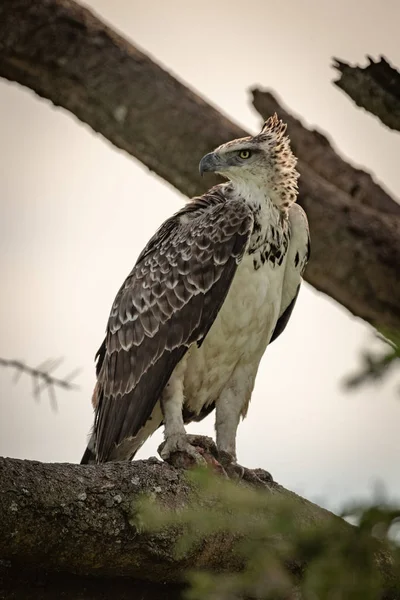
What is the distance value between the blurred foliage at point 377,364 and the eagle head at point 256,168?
5.46 m

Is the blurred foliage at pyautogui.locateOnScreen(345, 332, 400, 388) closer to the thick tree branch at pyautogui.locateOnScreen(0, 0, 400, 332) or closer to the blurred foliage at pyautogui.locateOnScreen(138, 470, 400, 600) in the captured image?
the blurred foliage at pyautogui.locateOnScreen(138, 470, 400, 600)

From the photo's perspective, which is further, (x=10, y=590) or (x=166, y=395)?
(x=166, y=395)

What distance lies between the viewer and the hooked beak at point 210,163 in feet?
27.1

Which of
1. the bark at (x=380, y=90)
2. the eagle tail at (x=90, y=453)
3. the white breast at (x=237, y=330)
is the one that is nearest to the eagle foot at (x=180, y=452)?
the white breast at (x=237, y=330)

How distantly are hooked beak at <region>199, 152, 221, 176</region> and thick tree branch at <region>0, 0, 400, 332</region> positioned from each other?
78 centimetres

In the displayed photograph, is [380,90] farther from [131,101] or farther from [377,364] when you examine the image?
[377,364]

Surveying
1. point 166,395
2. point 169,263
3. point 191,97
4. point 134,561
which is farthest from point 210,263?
point 134,561

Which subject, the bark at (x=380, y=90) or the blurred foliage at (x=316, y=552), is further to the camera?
the bark at (x=380, y=90)

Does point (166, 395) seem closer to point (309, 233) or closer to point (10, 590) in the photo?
point (309, 233)

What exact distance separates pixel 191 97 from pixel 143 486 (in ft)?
14.8

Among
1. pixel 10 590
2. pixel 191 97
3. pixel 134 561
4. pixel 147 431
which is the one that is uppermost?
pixel 191 97

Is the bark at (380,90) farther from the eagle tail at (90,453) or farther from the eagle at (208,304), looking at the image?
the eagle tail at (90,453)

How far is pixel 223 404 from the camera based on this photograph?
8500 millimetres

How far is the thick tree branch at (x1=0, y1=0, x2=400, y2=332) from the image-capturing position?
29.5 ft
